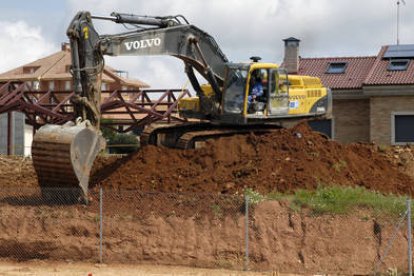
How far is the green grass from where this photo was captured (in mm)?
20938

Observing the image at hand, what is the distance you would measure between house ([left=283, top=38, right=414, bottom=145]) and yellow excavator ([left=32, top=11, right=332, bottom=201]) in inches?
611

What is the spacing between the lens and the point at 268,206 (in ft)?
69.5

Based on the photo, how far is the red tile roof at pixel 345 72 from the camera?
1789 inches

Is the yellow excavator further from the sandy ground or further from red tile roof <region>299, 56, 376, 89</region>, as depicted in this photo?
red tile roof <region>299, 56, 376, 89</region>

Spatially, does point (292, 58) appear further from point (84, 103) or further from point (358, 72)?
point (84, 103)

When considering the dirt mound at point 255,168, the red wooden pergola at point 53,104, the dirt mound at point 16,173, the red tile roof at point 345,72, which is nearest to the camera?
the dirt mound at point 255,168

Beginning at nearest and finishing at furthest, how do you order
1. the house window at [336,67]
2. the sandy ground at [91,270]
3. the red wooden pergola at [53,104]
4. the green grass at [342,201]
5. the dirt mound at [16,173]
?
1. the sandy ground at [91,270]
2. the green grass at [342,201]
3. the dirt mound at [16,173]
4. the red wooden pergola at [53,104]
5. the house window at [336,67]

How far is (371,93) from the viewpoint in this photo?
143ft

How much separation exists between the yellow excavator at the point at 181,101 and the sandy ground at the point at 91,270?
2032 millimetres

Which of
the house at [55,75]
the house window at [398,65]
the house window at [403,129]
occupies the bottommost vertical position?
the house window at [403,129]

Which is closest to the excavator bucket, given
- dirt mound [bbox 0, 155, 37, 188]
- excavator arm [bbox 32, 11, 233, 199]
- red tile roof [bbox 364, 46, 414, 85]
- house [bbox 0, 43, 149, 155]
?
excavator arm [bbox 32, 11, 233, 199]

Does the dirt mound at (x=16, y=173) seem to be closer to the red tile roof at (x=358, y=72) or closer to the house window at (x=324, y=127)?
the house window at (x=324, y=127)

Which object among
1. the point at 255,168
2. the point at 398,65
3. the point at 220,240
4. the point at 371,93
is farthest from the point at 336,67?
the point at 220,240

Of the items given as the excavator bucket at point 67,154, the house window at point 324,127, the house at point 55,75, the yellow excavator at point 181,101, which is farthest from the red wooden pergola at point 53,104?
the house at point 55,75
